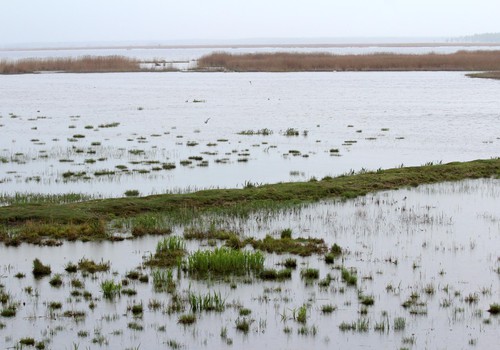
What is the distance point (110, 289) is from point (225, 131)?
24.0 metres

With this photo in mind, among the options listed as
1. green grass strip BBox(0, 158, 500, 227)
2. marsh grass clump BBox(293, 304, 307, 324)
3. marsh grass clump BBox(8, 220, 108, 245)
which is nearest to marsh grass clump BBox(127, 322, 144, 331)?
marsh grass clump BBox(293, 304, 307, 324)

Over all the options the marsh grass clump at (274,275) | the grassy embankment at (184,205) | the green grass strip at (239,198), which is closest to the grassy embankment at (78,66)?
the green grass strip at (239,198)

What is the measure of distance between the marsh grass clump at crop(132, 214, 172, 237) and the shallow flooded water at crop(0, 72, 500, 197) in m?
3.47

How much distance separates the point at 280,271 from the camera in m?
12.7

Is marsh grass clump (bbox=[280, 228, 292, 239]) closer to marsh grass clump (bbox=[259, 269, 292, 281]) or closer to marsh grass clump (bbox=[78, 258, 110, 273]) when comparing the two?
marsh grass clump (bbox=[259, 269, 292, 281])

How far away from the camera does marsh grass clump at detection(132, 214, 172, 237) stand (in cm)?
1563

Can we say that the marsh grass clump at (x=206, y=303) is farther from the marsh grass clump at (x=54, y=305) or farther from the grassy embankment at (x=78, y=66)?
the grassy embankment at (x=78, y=66)

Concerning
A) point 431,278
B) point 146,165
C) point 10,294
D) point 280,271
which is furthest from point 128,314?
point 146,165

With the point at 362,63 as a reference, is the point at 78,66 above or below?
below

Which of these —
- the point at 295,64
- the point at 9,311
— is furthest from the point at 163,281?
the point at 295,64

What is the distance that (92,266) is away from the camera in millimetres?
13000

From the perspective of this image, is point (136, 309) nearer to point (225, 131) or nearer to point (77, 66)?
point (225, 131)

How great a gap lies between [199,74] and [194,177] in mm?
62243

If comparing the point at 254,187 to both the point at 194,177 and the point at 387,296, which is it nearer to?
the point at 194,177
